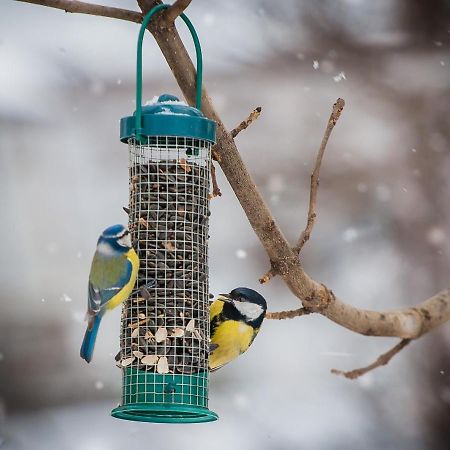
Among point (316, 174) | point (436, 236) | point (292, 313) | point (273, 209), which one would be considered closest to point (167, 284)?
point (292, 313)

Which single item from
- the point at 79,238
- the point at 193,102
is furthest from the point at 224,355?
the point at 79,238

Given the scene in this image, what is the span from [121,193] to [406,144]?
6.42 ft

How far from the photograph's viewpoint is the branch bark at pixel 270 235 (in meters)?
3.45

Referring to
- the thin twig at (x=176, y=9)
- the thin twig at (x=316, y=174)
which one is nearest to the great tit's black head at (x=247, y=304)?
the thin twig at (x=316, y=174)

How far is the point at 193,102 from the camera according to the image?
362cm

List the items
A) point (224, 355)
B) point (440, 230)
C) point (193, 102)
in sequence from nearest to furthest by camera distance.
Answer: point (193, 102)
point (224, 355)
point (440, 230)

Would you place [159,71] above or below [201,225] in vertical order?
above

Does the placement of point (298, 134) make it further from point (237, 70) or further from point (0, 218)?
point (0, 218)

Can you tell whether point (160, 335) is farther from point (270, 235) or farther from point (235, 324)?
point (270, 235)

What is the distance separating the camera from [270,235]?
3746 mm

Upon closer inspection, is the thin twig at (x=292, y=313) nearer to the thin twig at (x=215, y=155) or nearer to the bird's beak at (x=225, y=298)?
the bird's beak at (x=225, y=298)

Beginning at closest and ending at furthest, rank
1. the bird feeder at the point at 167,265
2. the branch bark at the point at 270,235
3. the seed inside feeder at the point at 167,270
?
the branch bark at the point at 270,235
the bird feeder at the point at 167,265
the seed inside feeder at the point at 167,270

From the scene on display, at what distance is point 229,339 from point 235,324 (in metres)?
0.06

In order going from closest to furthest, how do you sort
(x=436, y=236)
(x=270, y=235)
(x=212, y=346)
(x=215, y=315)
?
(x=270, y=235) < (x=212, y=346) < (x=215, y=315) < (x=436, y=236)
